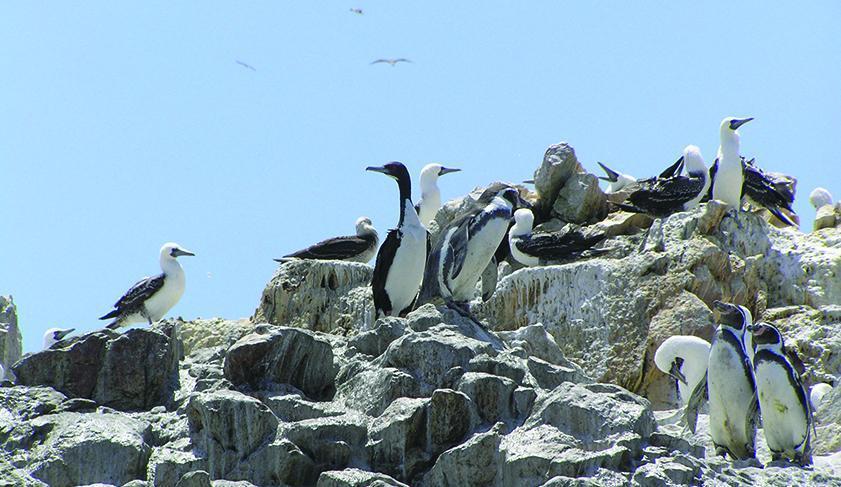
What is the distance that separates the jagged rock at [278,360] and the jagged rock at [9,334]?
1350 centimetres

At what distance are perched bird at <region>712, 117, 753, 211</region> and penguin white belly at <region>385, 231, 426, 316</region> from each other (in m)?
6.33

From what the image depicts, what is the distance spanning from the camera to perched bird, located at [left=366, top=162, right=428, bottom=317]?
52.5 ft

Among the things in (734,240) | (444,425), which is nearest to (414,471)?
(444,425)

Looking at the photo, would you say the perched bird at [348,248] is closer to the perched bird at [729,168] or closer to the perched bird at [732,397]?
the perched bird at [729,168]

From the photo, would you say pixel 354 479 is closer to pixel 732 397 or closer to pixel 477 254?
pixel 732 397

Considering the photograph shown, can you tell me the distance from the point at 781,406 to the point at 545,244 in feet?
24.6

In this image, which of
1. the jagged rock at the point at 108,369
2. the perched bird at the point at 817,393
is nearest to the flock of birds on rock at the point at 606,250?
the perched bird at the point at 817,393

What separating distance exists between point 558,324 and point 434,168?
5.45 meters

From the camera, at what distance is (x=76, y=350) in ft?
44.8

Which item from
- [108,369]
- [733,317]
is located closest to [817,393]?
[733,317]

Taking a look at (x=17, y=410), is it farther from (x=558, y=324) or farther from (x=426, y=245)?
(x=558, y=324)

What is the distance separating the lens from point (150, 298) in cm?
2073

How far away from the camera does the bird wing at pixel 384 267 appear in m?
16.1

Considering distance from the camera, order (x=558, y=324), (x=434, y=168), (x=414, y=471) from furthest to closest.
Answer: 1. (x=434, y=168)
2. (x=558, y=324)
3. (x=414, y=471)
